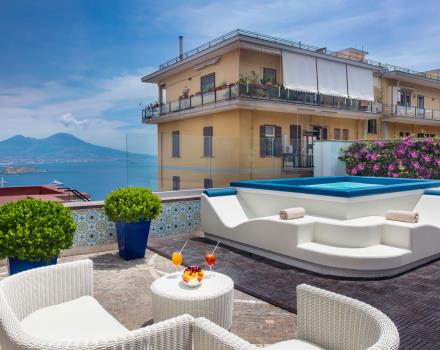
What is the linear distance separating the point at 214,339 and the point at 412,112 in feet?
88.7

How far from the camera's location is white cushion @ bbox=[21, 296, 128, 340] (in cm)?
305

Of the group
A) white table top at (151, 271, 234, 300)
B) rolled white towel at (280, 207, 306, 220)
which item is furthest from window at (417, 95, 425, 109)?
white table top at (151, 271, 234, 300)

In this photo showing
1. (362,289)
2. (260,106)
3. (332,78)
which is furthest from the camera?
(332,78)

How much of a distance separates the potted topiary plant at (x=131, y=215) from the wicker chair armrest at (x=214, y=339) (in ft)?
15.4

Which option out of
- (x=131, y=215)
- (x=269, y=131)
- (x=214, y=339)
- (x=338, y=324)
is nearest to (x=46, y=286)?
(x=214, y=339)

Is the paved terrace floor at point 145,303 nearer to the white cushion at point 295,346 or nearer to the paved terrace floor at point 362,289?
the paved terrace floor at point 362,289

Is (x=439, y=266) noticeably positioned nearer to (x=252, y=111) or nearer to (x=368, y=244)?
(x=368, y=244)

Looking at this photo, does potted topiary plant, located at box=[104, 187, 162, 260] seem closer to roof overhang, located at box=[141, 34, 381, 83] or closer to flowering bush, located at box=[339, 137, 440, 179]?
flowering bush, located at box=[339, 137, 440, 179]

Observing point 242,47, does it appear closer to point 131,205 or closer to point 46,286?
point 131,205

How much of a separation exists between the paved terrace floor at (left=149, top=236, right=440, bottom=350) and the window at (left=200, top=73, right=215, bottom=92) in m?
13.5

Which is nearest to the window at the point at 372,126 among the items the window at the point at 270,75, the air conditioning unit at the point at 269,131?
the air conditioning unit at the point at 269,131

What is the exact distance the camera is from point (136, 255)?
23.4ft

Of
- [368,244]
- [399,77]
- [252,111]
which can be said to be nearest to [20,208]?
[368,244]

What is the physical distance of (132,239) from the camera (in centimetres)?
703
